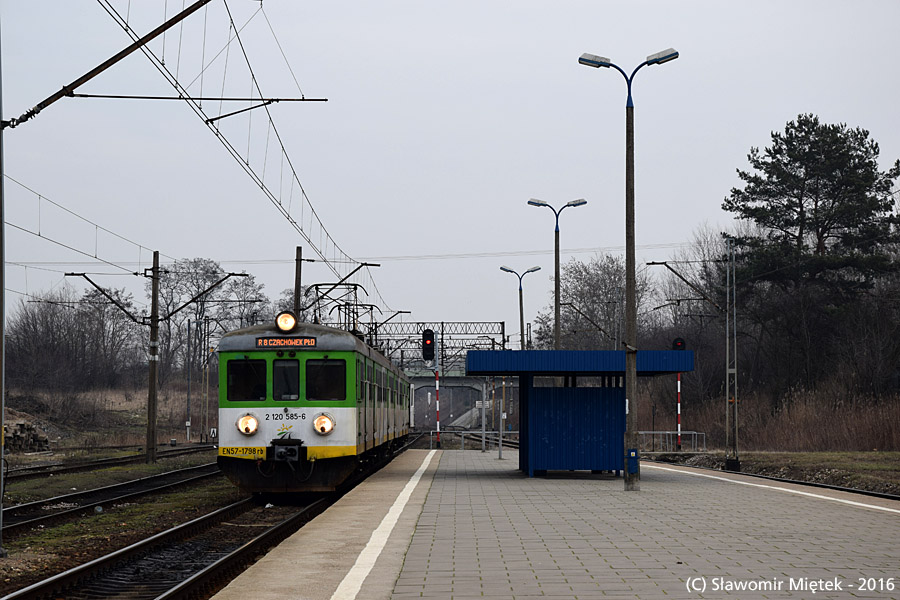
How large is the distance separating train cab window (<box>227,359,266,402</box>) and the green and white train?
0.06ft

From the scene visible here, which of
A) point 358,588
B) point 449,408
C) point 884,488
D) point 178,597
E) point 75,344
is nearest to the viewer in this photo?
point 358,588

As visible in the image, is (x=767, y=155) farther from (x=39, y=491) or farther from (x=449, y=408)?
(x=449, y=408)

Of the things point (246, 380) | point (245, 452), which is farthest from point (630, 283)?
point (245, 452)

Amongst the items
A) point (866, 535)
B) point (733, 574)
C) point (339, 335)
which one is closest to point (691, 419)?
point (339, 335)

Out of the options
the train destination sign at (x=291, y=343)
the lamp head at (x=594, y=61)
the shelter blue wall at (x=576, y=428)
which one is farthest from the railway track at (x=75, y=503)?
the lamp head at (x=594, y=61)

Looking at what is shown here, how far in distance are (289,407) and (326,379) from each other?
812mm

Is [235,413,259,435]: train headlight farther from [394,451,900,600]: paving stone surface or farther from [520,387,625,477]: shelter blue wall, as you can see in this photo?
[520,387,625,477]: shelter blue wall

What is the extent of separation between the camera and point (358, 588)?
833 cm

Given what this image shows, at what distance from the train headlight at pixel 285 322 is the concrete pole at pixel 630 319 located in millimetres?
6079

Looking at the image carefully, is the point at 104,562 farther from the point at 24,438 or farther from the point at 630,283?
the point at 24,438

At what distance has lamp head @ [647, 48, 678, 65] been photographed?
19.9 meters

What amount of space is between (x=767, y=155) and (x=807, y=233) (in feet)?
13.9

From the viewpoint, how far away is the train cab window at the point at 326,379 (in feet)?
60.0

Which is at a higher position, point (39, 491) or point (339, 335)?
point (339, 335)
